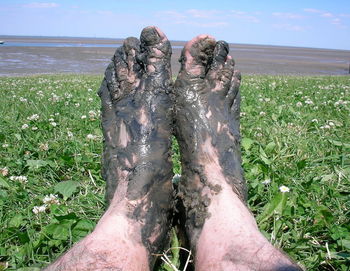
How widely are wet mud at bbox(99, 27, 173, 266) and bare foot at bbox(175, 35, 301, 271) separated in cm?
13

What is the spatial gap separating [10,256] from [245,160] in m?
1.67

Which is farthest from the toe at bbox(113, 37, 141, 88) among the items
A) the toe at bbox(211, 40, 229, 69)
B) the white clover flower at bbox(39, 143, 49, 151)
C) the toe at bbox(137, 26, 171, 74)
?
the white clover flower at bbox(39, 143, 49, 151)

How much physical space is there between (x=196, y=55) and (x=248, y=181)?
3.02 ft

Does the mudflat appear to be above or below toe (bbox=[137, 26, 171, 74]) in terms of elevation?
below

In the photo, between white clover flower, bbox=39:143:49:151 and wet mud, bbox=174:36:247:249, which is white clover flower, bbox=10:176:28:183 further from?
wet mud, bbox=174:36:247:249

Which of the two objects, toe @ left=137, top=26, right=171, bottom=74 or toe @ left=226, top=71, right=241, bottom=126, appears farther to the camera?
toe @ left=226, top=71, right=241, bottom=126

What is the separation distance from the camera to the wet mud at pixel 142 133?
6.04ft

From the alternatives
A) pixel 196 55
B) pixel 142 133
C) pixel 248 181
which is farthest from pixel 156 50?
pixel 248 181

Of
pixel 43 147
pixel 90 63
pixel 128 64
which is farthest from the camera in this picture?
pixel 90 63

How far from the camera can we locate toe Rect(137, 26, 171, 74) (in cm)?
254

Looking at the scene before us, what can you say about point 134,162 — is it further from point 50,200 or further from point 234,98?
point 234,98

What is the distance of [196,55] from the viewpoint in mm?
2615

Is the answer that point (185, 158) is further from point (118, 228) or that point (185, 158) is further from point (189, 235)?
point (118, 228)

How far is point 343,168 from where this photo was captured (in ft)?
8.44
